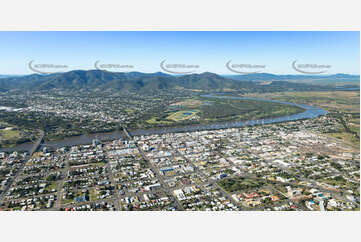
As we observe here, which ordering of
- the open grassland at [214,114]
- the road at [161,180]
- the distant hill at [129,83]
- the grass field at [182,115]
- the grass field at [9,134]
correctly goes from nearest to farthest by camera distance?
the road at [161,180], the grass field at [9,134], the open grassland at [214,114], the grass field at [182,115], the distant hill at [129,83]

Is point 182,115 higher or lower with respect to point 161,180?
lower

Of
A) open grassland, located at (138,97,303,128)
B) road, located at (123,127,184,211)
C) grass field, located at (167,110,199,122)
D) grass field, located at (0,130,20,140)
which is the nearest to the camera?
road, located at (123,127,184,211)

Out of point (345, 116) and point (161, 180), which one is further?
point (345, 116)

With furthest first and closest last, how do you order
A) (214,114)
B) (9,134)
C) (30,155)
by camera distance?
→ (214,114), (9,134), (30,155)

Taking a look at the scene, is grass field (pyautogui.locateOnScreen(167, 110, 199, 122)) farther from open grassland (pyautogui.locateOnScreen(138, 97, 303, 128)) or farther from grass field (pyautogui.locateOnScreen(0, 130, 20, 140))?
grass field (pyautogui.locateOnScreen(0, 130, 20, 140))

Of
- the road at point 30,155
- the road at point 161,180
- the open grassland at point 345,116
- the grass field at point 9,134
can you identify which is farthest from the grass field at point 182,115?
the grass field at point 9,134

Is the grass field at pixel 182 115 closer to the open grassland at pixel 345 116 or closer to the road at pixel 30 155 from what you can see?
the road at pixel 30 155

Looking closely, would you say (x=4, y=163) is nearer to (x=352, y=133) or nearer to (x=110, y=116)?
(x=110, y=116)

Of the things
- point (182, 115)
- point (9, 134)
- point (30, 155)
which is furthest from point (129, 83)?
point (30, 155)

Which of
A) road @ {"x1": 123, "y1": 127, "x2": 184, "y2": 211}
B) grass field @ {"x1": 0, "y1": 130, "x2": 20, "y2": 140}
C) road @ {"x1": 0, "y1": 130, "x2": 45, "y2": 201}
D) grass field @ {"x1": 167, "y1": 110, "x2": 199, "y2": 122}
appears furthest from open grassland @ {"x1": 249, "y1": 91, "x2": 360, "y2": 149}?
grass field @ {"x1": 0, "y1": 130, "x2": 20, "y2": 140}

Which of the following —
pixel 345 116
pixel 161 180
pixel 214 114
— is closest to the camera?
pixel 161 180

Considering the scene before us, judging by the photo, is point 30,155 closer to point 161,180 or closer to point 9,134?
point 9,134

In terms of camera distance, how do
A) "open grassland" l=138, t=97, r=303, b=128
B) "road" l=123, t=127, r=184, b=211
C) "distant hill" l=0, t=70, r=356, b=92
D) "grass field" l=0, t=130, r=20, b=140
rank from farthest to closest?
1. "distant hill" l=0, t=70, r=356, b=92
2. "open grassland" l=138, t=97, r=303, b=128
3. "grass field" l=0, t=130, r=20, b=140
4. "road" l=123, t=127, r=184, b=211
